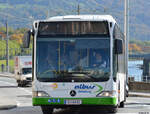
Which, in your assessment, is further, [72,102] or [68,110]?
[68,110]

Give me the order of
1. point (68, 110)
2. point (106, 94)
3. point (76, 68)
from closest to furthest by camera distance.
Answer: point (76, 68), point (106, 94), point (68, 110)

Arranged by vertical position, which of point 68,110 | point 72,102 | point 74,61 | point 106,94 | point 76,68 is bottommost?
point 68,110

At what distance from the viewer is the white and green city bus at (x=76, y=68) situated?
15742 mm

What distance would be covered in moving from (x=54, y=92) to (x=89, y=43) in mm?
1781

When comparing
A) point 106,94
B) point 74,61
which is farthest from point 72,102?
point 74,61

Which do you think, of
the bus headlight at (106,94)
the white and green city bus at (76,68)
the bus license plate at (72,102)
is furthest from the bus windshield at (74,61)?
the bus license plate at (72,102)

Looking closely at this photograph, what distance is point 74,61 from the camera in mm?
15734

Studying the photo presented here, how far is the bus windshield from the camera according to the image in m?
15.7

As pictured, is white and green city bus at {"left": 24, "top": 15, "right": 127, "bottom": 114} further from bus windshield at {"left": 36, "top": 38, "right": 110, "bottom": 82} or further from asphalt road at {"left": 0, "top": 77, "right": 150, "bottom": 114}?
asphalt road at {"left": 0, "top": 77, "right": 150, "bottom": 114}

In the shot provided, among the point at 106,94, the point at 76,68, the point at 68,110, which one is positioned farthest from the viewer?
the point at 68,110

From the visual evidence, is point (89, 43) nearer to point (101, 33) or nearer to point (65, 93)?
point (101, 33)

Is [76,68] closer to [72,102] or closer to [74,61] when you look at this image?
[74,61]

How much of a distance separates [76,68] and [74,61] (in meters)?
0.22

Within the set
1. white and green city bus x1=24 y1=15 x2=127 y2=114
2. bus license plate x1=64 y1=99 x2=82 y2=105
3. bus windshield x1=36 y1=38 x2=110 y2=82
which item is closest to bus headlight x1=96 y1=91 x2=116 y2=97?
white and green city bus x1=24 y1=15 x2=127 y2=114
